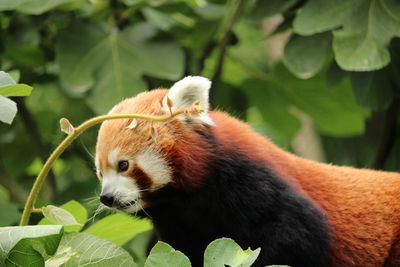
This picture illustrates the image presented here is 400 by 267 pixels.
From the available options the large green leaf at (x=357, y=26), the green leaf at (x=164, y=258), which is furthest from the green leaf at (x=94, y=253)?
the large green leaf at (x=357, y=26)

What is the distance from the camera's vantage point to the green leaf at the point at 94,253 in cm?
249

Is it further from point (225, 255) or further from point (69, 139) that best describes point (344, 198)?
point (69, 139)

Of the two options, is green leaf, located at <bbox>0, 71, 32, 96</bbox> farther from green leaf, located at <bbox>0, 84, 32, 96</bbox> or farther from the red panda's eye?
the red panda's eye

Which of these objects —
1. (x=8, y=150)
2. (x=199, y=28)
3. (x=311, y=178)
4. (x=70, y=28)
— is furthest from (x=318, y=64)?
(x=8, y=150)

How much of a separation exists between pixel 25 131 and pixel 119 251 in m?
2.32

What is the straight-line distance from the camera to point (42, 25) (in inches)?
167

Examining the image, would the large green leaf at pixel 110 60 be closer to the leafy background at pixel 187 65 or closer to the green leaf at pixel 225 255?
the leafy background at pixel 187 65

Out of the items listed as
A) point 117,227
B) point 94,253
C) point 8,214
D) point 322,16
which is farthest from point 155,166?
point 322,16

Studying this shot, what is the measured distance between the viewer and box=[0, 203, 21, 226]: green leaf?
11.4 feet

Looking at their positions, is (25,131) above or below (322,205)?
below

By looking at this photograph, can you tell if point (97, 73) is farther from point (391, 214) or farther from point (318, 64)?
point (391, 214)

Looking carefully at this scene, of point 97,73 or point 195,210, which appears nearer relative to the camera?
point 195,210

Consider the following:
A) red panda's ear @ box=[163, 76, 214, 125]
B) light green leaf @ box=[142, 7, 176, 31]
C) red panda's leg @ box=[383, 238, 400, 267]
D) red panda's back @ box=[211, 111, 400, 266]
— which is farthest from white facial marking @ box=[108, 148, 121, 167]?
light green leaf @ box=[142, 7, 176, 31]

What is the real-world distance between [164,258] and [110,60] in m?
1.94
